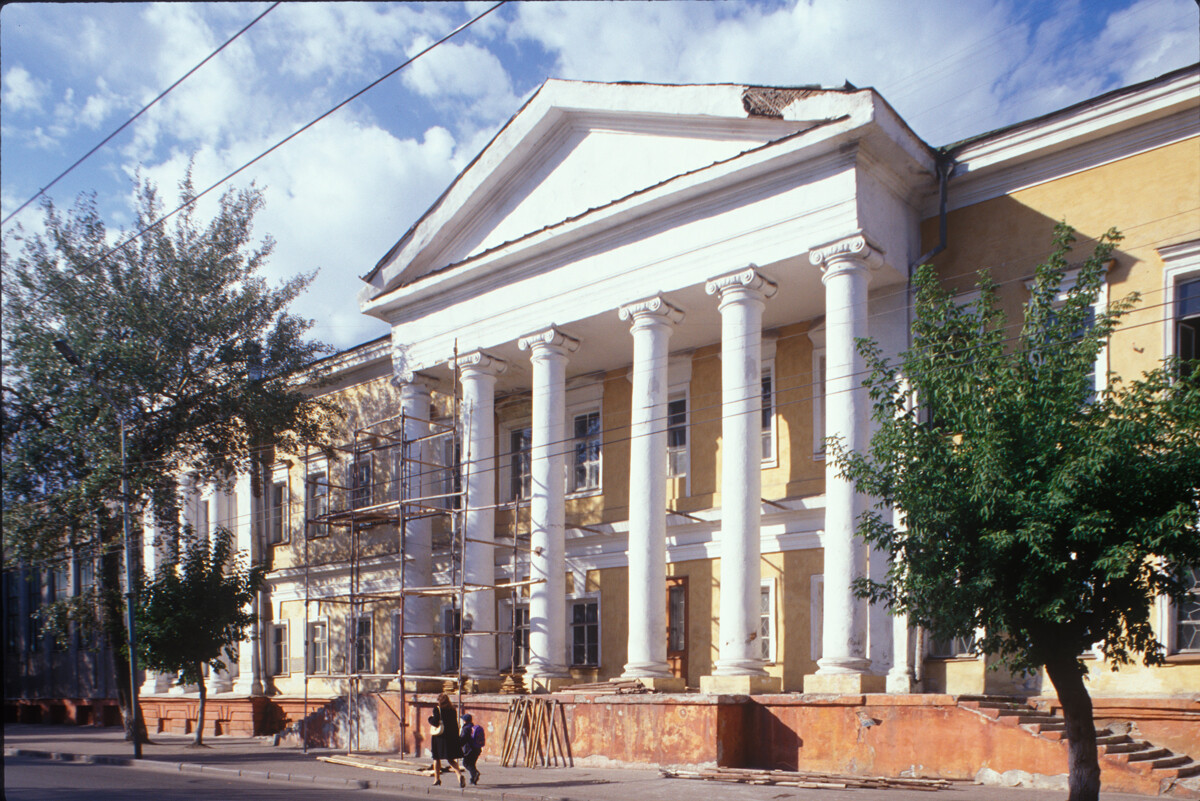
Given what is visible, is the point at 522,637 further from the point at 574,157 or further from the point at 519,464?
the point at 574,157

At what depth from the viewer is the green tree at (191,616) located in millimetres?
24766

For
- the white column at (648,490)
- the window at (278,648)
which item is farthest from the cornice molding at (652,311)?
the window at (278,648)

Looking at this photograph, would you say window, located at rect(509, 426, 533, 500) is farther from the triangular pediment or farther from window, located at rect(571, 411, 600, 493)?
the triangular pediment

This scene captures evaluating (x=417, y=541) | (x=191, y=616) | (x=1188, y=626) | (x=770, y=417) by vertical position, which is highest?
(x=770, y=417)

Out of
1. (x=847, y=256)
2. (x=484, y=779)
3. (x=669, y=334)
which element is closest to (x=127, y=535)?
(x=484, y=779)

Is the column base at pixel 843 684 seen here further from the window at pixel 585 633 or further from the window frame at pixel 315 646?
the window frame at pixel 315 646

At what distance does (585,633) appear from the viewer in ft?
78.8

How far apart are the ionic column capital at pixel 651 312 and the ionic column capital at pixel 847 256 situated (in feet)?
10.3

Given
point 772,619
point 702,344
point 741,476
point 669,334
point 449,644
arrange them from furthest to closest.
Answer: point 449,644, point 702,344, point 772,619, point 669,334, point 741,476

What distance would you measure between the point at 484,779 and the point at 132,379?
12.9 meters

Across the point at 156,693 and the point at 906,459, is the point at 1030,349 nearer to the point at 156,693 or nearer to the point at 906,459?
the point at 906,459

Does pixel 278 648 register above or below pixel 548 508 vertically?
below

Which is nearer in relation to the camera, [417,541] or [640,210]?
[640,210]

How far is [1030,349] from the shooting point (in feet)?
38.9
